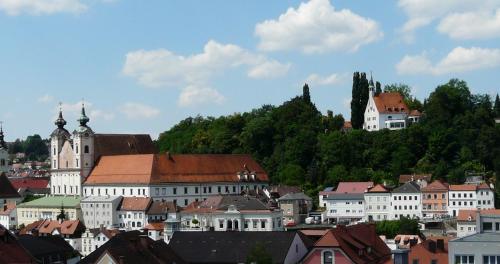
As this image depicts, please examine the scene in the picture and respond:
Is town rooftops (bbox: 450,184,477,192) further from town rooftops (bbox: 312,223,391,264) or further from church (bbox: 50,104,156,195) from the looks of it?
church (bbox: 50,104,156,195)

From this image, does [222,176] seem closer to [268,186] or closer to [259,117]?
[268,186]

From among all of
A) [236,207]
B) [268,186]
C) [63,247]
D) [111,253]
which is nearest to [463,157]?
[268,186]

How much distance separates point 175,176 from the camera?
3826 inches

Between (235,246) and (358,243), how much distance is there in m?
6.72

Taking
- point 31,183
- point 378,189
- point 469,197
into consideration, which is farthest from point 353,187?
point 31,183

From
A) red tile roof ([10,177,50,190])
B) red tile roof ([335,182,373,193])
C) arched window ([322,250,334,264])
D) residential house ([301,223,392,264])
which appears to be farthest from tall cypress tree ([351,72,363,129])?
arched window ([322,250,334,264])

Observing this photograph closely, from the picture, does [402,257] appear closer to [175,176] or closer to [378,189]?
[378,189]

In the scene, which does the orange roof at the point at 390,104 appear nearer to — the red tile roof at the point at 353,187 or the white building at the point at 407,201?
the red tile roof at the point at 353,187

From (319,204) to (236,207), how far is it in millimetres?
18357

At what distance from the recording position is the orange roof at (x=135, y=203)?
9088 centimetres

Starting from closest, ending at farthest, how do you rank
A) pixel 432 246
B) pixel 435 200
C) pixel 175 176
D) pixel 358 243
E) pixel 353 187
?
pixel 432 246, pixel 358 243, pixel 435 200, pixel 353 187, pixel 175 176

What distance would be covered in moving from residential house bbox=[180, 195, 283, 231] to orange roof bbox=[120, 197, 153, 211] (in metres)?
6.23

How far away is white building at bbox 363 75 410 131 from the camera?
11194cm

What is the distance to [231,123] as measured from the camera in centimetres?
12200
